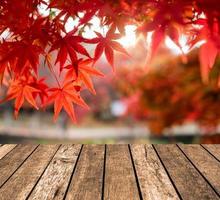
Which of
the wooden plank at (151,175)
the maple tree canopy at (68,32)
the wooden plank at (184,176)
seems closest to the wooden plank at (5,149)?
the wooden plank at (151,175)

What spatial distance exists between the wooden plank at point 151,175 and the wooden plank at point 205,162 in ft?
0.72

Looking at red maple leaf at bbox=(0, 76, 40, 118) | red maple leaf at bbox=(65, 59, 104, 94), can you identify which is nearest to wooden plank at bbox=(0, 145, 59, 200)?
red maple leaf at bbox=(0, 76, 40, 118)

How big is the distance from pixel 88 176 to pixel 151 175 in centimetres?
34

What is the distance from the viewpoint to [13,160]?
3055 millimetres

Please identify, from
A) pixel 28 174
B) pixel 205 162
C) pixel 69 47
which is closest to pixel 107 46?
pixel 69 47

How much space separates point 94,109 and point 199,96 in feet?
58.1

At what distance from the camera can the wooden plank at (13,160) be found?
2.68 meters

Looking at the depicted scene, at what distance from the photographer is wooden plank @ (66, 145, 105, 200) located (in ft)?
7.34

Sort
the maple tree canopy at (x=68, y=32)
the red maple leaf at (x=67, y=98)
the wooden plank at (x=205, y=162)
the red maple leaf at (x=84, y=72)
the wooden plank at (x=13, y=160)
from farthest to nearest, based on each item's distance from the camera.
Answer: the wooden plank at (x=13, y=160) → the wooden plank at (x=205, y=162) → the red maple leaf at (x=67, y=98) → the red maple leaf at (x=84, y=72) → the maple tree canopy at (x=68, y=32)

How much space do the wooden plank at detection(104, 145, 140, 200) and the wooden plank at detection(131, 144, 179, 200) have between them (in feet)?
0.14

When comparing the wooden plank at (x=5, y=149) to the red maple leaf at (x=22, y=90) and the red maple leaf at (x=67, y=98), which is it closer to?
the red maple leaf at (x=22, y=90)

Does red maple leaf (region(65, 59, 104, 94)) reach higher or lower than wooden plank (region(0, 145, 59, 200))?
higher

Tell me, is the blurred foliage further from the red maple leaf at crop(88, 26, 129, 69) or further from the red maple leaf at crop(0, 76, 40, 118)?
the red maple leaf at crop(88, 26, 129, 69)

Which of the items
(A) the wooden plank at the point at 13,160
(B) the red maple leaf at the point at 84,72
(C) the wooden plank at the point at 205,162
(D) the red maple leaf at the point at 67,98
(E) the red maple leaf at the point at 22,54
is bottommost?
(C) the wooden plank at the point at 205,162
